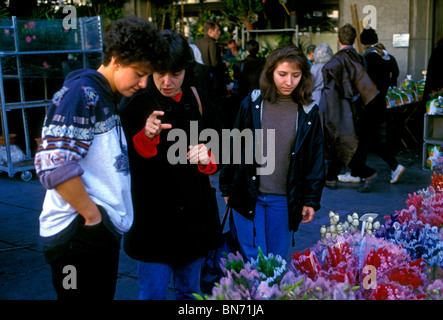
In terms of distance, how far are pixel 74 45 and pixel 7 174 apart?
2157 mm

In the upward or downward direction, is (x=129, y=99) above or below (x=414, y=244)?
above

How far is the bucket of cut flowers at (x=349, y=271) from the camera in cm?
197

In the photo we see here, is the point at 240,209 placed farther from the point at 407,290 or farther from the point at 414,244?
the point at 407,290

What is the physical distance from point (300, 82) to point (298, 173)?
Result: 1.86 feet

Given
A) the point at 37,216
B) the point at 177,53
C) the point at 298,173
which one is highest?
the point at 177,53

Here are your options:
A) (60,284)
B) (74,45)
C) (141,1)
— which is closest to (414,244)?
(60,284)

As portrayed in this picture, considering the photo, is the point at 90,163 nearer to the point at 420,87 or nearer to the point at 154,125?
the point at 154,125

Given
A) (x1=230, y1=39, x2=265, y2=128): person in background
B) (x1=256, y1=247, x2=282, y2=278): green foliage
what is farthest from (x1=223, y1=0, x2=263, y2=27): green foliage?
(x1=256, y1=247, x2=282, y2=278): green foliage

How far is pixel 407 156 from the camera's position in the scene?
892cm

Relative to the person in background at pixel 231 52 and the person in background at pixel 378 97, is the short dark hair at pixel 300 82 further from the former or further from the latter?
the person in background at pixel 231 52

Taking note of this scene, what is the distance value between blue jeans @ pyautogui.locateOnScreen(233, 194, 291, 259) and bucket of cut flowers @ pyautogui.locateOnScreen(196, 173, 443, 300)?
0.64 meters

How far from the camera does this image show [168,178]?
2670 millimetres

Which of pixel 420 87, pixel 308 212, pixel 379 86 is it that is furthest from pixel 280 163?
pixel 420 87
